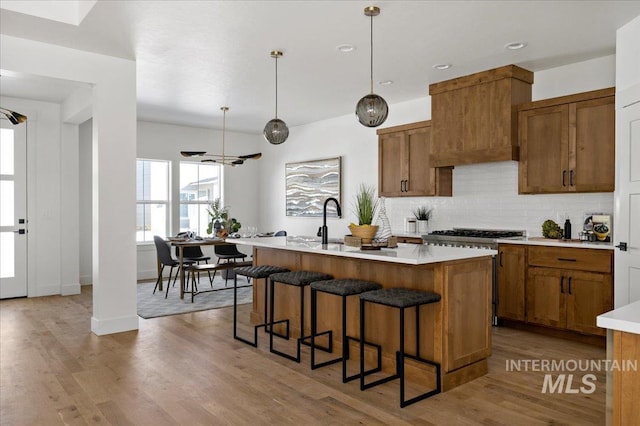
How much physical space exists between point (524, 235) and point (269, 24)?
3536 millimetres

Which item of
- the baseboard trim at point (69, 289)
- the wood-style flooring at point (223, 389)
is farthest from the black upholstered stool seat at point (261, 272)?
the baseboard trim at point (69, 289)

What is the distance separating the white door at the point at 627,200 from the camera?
3689mm

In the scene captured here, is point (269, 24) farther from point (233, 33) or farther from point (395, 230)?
point (395, 230)

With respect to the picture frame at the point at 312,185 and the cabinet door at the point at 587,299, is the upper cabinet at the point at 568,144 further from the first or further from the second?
the picture frame at the point at 312,185

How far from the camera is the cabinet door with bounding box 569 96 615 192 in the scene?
14.5 feet

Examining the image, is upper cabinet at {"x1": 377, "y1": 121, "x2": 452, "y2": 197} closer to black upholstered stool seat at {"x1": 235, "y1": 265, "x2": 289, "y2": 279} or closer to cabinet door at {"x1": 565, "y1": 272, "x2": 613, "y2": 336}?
cabinet door at {"x1": 565, "y1": 272, "x2": 613, "y2": 336}

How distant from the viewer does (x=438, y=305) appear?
321 cm

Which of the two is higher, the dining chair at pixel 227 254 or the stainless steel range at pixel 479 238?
the stainless steel range at pixel 479 238

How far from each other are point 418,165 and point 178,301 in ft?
12.1

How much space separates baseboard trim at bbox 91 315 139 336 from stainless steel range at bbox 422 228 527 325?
342 centimetres

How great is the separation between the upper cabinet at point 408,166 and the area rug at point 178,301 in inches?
101

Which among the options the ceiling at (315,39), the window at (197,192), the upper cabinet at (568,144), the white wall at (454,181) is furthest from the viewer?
the window at (197,192)

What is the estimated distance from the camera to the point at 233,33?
4.14m

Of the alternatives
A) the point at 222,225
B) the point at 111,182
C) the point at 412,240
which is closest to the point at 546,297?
the point at 412,240
